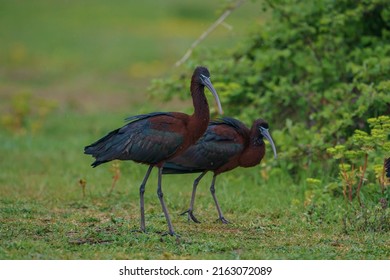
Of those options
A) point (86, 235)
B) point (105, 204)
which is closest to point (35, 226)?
point (86, 235)

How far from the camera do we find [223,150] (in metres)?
8.70

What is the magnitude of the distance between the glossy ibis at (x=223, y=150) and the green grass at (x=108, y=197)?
0.57m

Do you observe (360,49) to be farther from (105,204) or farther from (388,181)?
(105,204)

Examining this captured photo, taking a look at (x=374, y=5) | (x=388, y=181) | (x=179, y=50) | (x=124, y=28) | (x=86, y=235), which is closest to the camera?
(x=86, y=235)

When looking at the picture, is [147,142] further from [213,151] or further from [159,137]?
[213,151]

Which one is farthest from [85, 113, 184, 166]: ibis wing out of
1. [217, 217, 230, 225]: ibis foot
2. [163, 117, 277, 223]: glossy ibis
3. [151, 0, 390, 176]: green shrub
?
[151, 0, 390, 176]: green shrub

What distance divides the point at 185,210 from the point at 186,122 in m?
1.81

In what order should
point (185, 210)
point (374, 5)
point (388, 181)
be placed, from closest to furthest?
point (388, 181) < point (185, 210) < point (374, 5)

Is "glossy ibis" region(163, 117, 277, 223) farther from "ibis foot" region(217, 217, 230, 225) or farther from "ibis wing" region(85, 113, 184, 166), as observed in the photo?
"ibis wing" region(85, 113, 184, 166)

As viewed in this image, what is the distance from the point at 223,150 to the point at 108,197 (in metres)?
1.91

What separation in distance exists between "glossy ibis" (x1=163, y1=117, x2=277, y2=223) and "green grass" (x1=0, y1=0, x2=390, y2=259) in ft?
1.86

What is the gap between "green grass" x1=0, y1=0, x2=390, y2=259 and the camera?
7203 millimetres

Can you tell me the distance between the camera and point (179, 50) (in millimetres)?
24906
